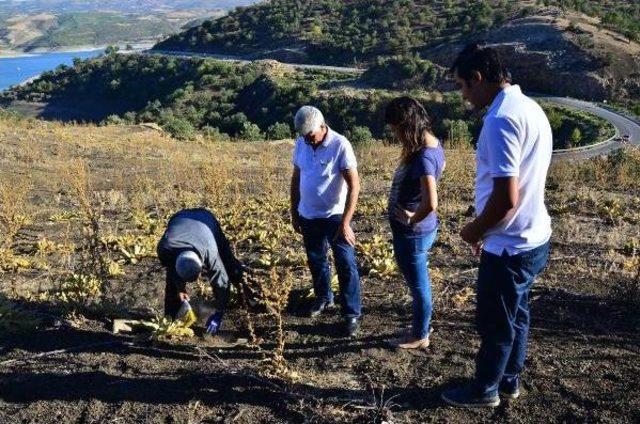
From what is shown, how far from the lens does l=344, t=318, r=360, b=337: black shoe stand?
12.8 ft

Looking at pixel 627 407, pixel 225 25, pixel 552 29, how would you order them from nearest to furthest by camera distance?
pixel 627 407 → pixel 552 29 → pixel 225 25

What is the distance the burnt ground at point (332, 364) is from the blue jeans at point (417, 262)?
0.35 metres

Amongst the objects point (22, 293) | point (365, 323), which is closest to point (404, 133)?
point (365, 323)

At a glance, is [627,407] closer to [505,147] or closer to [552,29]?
[505,147]

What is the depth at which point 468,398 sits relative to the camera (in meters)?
3.00

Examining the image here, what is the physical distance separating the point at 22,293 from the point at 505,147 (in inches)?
166

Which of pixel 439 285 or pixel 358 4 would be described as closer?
pixel 439 285

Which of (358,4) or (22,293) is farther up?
(358,4)

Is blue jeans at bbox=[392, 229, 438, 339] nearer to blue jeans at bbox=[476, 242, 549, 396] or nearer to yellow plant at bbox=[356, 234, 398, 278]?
blue jeans at bbox=[476, 242, 549, 396]

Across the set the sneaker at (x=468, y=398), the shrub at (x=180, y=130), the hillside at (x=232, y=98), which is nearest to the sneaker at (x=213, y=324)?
the sneaker at (x=468, y=398)

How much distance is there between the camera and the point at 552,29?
1651 inches

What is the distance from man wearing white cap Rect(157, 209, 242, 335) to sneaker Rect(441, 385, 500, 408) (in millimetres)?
1548

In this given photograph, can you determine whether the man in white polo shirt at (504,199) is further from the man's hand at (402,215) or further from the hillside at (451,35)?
the hillside at (451,35)

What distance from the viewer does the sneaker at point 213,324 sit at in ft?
12.9
